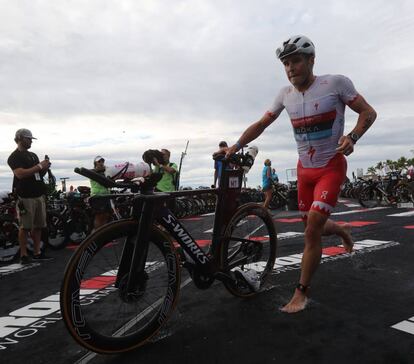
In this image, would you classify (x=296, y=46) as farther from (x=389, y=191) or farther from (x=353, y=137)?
(x=389, y=191)

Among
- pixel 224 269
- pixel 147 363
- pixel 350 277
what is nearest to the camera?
pixel 147 363

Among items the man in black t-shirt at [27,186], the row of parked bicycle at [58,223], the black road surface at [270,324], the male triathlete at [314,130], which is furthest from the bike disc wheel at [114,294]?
the man in black t-shirt at [27,186]

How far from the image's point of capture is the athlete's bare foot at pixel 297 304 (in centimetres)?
280

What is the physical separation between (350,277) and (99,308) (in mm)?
2448

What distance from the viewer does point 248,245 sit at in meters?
3.36

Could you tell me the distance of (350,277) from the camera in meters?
3.69

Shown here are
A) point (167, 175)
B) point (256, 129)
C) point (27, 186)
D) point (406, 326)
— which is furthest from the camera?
point (167, 175)

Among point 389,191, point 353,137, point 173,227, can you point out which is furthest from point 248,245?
point 389,191

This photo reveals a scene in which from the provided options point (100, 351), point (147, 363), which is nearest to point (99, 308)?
point (100, 351)

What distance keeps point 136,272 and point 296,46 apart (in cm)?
214

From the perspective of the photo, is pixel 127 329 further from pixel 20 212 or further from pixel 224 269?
pixel 20 212

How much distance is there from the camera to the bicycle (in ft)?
6.92

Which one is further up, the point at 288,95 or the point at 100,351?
the point at 288,95

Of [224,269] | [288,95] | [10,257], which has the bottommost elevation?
[10,257]
